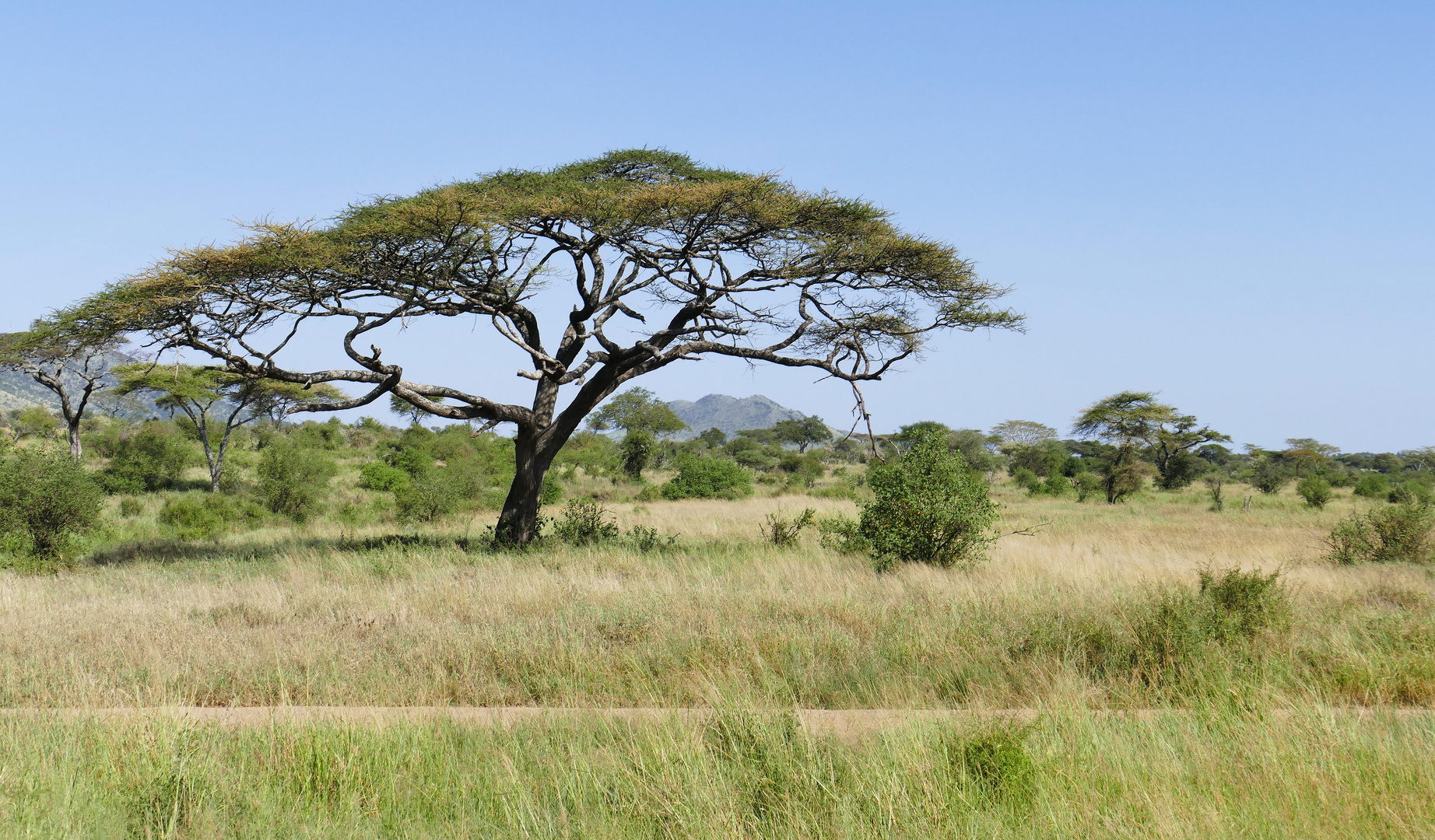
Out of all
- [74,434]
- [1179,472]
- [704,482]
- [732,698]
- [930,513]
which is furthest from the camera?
[1179,472]

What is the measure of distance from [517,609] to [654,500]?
68.4 feet

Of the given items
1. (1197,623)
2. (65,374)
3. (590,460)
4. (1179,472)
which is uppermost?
(65,374)

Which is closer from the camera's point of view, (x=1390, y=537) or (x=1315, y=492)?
(x=1390, y=537)

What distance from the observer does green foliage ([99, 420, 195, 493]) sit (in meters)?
27.5

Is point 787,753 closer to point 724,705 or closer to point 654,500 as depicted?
point 724,705

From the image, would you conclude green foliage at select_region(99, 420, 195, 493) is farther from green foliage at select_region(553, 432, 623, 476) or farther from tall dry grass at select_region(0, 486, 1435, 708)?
tall dry grass at select_region(0, 486, 1435, 708)

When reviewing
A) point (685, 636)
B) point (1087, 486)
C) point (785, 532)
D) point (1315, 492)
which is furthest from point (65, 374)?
point (1315, 492)

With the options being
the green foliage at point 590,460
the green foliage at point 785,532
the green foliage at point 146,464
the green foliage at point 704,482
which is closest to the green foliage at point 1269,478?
Answer: the green foliage at point 704,482

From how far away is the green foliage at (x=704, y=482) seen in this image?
29891 millimetres

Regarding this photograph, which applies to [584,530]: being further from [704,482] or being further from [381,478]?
[381,478]

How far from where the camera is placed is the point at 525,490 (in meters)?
14.3

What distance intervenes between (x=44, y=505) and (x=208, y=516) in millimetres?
7358

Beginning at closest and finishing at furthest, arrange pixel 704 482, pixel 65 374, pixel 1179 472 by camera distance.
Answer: pixel 65 374
pixel 704 482
pixel 1179 472

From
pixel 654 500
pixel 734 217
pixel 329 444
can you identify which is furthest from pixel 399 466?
pixel 734 217
